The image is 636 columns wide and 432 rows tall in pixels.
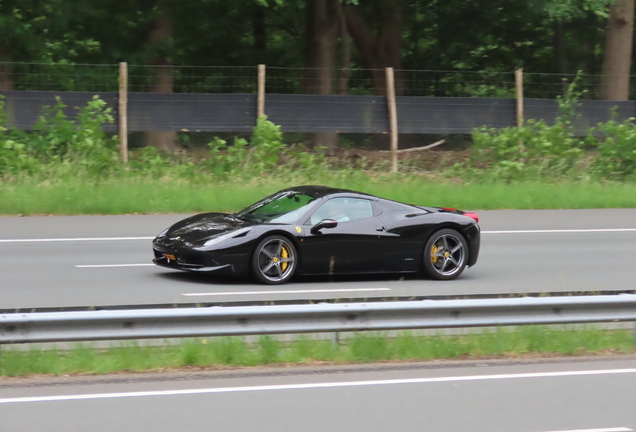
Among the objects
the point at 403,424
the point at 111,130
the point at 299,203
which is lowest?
the point at 403,424

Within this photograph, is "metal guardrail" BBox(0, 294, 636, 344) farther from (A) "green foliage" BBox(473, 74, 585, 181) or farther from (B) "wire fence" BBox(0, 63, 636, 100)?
(B) "wire fence" BBox(0, 63, 636, 100)

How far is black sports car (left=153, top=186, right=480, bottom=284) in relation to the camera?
1028cm

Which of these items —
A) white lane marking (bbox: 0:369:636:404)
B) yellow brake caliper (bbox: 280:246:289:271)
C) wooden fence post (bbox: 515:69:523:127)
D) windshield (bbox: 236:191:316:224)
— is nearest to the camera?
white lane marking (bbox: 0:369:636:404)

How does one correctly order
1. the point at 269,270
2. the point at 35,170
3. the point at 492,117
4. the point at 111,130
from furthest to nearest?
the point at 492,117, the point at 111,130, the point at 35,170, the point at 269,270

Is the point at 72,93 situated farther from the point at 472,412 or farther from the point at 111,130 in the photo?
the point at 472,412

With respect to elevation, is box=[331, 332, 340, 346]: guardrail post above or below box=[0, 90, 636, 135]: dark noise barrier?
below

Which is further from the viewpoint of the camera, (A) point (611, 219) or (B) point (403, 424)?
(A) point (611, 219)

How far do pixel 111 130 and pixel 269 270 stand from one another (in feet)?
35.7

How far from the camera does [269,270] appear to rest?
34.4 ft

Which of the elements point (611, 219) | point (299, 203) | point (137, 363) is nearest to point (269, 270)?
point (299, 203)

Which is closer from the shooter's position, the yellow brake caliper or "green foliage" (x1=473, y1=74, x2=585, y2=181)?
the yellow brake caliper

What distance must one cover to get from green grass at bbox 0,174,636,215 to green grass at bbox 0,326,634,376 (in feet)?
30.3

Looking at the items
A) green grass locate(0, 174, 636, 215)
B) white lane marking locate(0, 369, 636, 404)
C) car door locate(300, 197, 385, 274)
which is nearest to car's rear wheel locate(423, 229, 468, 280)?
car door locate(300, 197, 385, 274)


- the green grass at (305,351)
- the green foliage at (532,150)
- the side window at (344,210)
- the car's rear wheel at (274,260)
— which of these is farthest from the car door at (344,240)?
the green foliage at (532,150)
